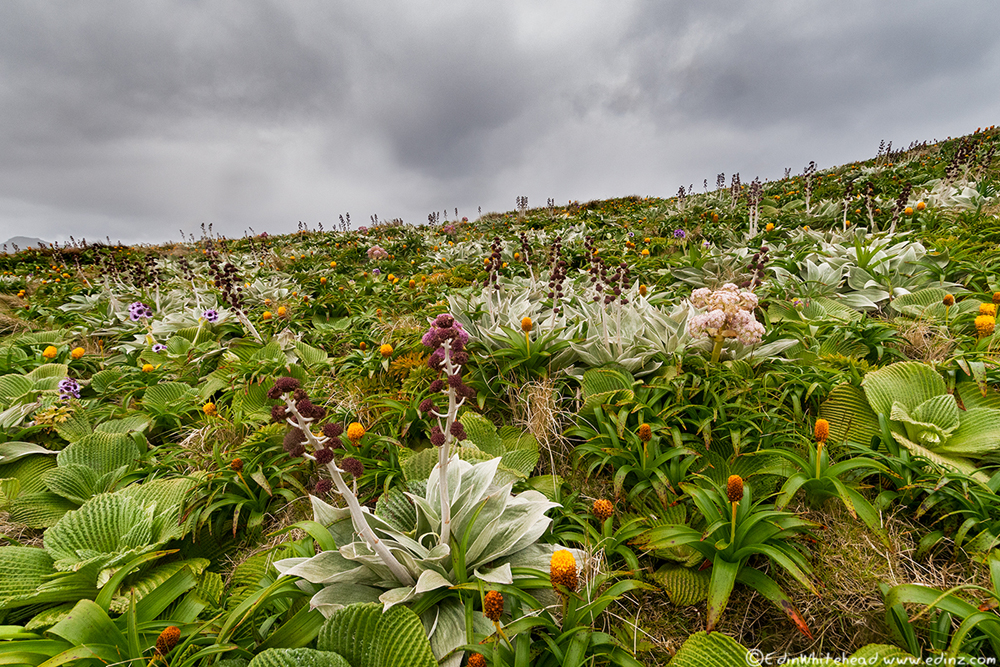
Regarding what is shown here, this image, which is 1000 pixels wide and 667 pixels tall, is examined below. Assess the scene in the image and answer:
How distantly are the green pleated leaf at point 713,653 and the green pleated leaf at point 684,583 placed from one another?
0.29 meters

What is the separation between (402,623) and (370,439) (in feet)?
4.52

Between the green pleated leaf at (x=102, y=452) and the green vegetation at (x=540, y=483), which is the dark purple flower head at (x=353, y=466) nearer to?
the green vegetation at (x=540, y=483)

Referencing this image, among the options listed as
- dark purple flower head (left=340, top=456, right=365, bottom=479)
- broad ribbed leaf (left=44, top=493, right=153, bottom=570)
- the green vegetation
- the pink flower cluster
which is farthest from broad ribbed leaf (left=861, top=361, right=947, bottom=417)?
broad ribbed leaf (left=44, top=493, right=153, bottom=570)

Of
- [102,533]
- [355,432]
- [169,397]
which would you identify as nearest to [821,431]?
[355,432]

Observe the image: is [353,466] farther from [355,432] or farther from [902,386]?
[902,386]

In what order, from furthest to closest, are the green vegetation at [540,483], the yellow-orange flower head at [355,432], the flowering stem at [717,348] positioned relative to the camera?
1. the flowering stem at [717,348]
2. the yellow-orange flower head at [355,432]
3. the green vegetation at [540,483]

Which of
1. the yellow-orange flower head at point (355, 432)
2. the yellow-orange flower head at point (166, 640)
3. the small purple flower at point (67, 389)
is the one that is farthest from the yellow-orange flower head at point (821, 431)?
the small purple flower at point (67, 389)

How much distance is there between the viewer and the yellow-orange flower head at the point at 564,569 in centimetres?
126

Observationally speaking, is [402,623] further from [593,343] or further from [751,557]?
[593,343]

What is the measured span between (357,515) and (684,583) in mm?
1420

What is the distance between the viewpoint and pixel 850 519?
1848 millimetres

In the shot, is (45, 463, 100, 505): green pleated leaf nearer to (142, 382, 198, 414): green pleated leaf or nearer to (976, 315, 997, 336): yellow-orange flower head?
(142, 382, 198, 414): green pleated leaf

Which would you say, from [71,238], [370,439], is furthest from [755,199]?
[71,238]

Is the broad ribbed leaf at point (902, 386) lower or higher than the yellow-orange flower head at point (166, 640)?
higher
